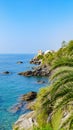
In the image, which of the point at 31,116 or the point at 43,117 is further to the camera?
the point at 31,116

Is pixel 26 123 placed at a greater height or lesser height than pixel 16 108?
greater

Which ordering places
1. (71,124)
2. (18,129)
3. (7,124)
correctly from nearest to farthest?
(71,124) → (18,129) → (7,124)

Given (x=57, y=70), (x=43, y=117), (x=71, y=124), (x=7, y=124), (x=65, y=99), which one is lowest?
(x=7, y=124)

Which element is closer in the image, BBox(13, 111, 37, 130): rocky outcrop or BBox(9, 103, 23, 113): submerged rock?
BBox(13, 111, 37, 130): rocky outcrop

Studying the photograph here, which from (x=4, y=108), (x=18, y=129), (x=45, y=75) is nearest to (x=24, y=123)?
(x=18, y=129)

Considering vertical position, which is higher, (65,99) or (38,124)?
(65,99)

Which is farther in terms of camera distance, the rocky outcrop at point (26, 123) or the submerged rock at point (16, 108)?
the submerged rock at point (16, 108)

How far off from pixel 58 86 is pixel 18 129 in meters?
13.0

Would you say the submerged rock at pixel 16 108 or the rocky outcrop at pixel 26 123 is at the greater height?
the rocky outcrop at pixel 26 123

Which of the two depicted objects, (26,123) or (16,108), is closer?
(26,123)

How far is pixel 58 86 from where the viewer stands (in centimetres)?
1179

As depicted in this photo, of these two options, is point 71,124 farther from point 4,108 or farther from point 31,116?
point 4,108

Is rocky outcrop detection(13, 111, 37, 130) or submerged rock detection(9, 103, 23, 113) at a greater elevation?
rocky outcrop detection(13, 111, 37, 130)

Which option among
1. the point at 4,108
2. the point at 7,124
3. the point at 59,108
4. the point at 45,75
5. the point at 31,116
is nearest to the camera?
the point at 59,108
